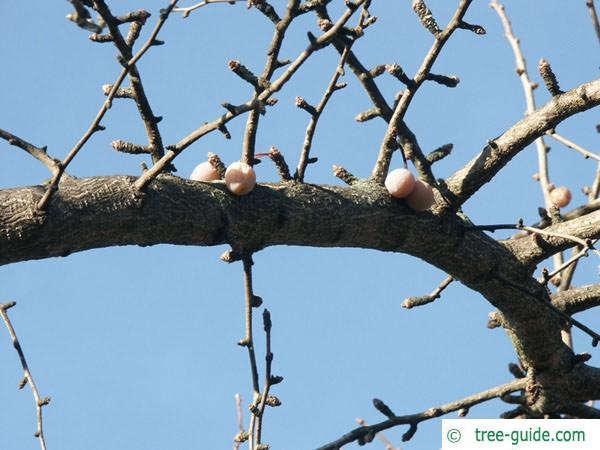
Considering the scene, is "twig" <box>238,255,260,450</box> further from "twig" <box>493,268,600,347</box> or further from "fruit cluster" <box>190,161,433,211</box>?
"twig" <box>493,268,600,347</box>

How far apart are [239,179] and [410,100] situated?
71 cm

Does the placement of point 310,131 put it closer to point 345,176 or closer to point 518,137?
point 345,176

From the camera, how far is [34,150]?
2541 mm

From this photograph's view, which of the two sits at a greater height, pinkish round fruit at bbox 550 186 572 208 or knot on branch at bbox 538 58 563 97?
pinkish round fruit at bbox 550 186 572 208

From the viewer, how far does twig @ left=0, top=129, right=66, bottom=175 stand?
2.48m

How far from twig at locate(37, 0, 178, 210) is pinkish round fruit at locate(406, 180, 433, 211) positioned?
109cm

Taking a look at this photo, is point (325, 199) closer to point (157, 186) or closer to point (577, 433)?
point (157, 186)

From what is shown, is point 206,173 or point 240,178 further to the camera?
point 206,173

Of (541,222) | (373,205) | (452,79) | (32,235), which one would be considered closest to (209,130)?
(32,235)

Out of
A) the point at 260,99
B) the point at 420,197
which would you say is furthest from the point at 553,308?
the point at 260,99

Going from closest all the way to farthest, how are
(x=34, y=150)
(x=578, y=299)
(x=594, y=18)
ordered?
(x=34, y=150)
(x=578, y=299)
(x=594, y=18)

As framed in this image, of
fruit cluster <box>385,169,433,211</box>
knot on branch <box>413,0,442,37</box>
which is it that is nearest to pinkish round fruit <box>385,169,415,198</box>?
fruit cluster <box>385,169,433,211</box>

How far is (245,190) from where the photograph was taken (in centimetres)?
262

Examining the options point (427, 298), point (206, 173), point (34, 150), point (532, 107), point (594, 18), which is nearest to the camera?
point (34, 150)
